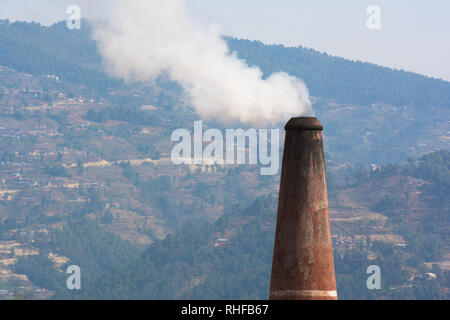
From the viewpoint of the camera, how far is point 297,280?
29.2 metres

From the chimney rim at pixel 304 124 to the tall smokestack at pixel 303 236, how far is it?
585 millimetres

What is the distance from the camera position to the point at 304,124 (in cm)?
3027

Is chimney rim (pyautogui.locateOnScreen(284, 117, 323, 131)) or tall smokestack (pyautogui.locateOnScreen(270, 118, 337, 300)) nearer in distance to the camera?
tall smokestack (pyautogui.locateOnScreen(270, 118, 337, 300))

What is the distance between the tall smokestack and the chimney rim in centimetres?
58

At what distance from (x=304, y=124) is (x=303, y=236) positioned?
312 centimetres

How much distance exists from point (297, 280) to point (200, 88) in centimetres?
10425

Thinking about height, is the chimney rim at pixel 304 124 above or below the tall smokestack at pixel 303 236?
above

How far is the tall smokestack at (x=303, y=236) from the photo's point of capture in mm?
29250

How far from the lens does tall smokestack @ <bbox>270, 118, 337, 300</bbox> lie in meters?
29.2

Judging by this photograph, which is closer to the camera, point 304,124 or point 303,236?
point 303,236

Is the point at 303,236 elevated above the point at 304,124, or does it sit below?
below

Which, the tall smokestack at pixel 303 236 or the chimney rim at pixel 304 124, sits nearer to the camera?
the tall smokestack at pixel 303 236
